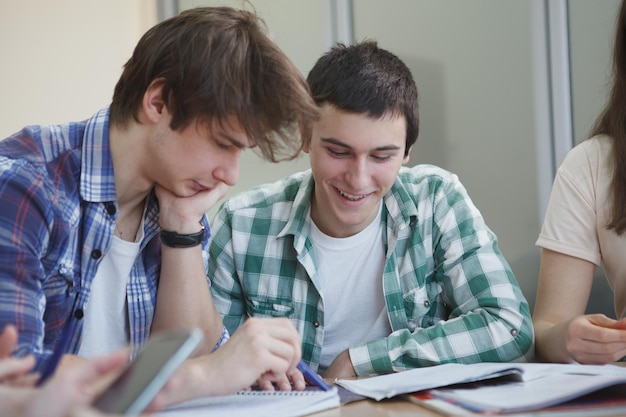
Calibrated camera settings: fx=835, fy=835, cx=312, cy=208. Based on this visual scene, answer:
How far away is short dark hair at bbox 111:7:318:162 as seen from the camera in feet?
4.32

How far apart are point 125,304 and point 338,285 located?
0.50m

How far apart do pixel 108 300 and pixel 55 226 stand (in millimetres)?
230

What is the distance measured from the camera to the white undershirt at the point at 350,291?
179 centimetres

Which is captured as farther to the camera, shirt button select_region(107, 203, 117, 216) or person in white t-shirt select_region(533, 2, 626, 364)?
person in white t-shirt select_region(533, 2, 626, 364)

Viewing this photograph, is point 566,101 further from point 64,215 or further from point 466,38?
point 64,215

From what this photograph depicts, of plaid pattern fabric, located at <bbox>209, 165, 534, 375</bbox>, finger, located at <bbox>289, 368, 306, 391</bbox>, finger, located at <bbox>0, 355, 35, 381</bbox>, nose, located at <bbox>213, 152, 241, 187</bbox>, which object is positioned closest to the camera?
finger, located at <bbox>0, 355, 35, 381</bbox>

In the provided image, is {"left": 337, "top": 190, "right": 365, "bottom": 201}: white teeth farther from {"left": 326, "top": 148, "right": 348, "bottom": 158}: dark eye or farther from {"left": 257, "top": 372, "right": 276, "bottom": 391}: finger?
{"left": 257, "top": 372, "right": 276, "bottom": 391}: finger

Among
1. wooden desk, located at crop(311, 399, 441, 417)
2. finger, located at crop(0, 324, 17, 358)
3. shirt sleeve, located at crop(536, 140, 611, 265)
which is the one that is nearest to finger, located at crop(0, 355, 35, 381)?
finger, located at crop(0, 324, 17, 358)

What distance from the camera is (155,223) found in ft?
5.02

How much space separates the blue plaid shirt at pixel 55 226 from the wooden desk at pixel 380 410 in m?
0.41

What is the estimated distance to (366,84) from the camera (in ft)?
5.79

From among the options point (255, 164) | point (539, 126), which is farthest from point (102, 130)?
point (255, 164)

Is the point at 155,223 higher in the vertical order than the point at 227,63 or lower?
lower

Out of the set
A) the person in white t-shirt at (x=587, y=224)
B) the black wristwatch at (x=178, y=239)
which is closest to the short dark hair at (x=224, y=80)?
the black wristwatch at (x=178, y=239)
